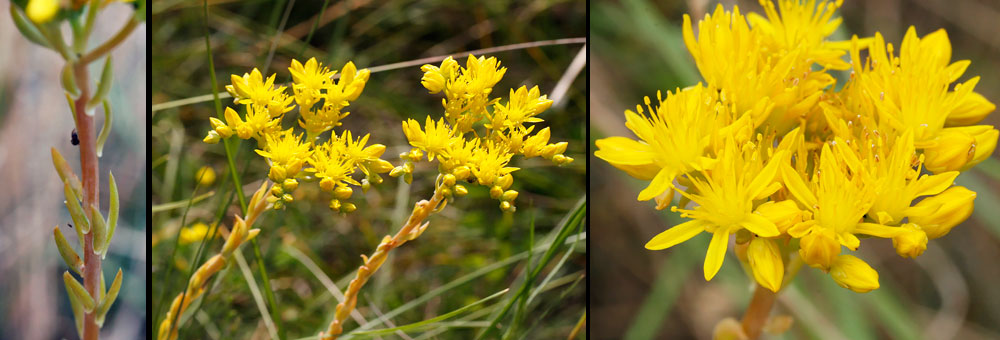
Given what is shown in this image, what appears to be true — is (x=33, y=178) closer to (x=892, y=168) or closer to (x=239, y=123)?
(x=239, y=123)

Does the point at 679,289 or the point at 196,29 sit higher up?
the point at 196,29

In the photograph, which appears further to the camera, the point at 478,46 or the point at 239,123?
the point at 478,46

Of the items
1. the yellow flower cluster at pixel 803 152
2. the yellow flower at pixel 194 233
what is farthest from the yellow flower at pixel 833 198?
the yellow flower at pixel 194 233

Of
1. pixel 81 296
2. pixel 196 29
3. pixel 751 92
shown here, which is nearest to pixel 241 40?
pixel 196 29

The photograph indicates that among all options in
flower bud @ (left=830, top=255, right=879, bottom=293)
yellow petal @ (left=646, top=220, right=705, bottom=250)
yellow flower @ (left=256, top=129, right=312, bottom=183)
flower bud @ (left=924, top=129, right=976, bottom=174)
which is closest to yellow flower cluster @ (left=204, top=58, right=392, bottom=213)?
yellow flower @ (left=256, top=129, right=312, bottom=183)

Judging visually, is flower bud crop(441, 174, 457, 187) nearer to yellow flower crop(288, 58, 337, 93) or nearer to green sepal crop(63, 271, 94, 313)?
yellow flower crop(288, 58, 337, 93)

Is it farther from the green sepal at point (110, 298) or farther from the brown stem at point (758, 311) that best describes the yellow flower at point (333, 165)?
the brown stem at point (758, 311)
